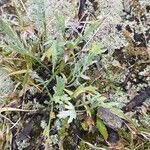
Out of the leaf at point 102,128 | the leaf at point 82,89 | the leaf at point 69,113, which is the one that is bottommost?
the leaf at point 102,128

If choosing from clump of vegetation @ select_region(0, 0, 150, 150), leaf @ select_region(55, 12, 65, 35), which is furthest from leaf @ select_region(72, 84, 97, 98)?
leaf @ select_region(55, 12, 65, 35)

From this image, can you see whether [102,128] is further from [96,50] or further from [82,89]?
[96,50]

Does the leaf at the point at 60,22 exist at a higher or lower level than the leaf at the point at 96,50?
higher

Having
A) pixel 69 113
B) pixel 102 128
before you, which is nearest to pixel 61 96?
pixel 69 113

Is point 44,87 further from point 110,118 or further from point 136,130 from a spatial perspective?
point 136,130

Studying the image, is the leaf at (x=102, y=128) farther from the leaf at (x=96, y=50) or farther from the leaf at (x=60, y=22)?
the leaf at (x=60, y=22)

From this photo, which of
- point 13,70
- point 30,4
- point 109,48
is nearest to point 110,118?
point 109,48

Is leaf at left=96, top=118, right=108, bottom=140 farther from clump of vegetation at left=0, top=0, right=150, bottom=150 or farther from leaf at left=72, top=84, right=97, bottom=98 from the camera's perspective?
leaf at left=72, top=84, right=97, bottom=98

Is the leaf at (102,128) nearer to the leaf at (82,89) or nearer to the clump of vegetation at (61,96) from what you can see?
the clump of vegetation at (61,96)

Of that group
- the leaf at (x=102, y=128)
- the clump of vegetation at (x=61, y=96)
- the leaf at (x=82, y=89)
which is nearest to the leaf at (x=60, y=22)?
the clump of vegetation at (x=61, y=96)
